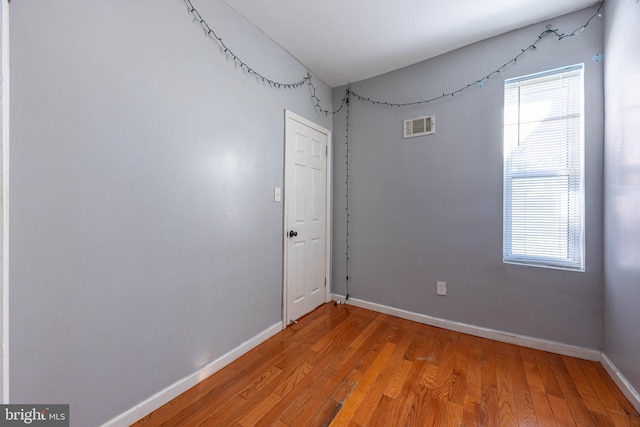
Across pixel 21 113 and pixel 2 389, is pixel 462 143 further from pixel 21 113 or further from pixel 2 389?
pixel 2 389

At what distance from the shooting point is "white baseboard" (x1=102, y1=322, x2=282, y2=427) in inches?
51.6

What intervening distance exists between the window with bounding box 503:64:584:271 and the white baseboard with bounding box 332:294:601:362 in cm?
64

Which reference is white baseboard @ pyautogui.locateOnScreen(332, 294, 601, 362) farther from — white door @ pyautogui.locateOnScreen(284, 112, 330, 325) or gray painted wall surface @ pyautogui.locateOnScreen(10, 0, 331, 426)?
gray painted wall surface @ pyautogui.locateOnScreen(10, 0, 331, 426)

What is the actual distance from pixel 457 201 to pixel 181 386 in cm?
267

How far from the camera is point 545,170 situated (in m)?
2.02

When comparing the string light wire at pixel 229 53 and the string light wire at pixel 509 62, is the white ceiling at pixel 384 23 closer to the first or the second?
the string light wire at pixel 509 62

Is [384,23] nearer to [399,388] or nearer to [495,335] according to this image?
[399,388]

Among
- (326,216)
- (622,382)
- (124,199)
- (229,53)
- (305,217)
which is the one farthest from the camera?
(326,216)

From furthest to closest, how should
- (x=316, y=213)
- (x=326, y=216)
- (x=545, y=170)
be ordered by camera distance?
(x=326, y=216) → (x=316, y=213) → (x=545, y=170)

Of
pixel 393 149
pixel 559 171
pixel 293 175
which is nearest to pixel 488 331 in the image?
pixel 559 171

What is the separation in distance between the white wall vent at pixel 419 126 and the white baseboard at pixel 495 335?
191 cm

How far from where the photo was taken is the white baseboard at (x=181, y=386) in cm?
131

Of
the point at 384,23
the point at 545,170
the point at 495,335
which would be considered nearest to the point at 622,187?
the point at 545,170

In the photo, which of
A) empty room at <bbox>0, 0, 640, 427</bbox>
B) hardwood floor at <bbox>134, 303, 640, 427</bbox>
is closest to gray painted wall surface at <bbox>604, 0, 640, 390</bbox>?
empty room at <bbox>0, 0, 640, 427</bbox>
